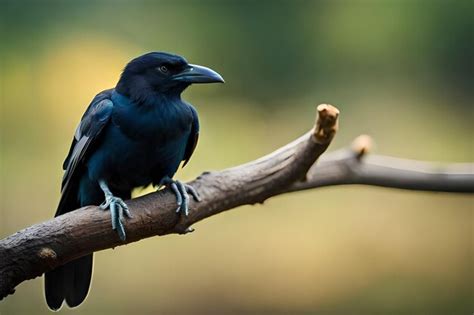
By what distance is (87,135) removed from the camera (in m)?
2.75

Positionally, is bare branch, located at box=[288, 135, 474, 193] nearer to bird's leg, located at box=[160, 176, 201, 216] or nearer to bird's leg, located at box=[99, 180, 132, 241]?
bird's leg, located at box=[160, 176, 201, 216]

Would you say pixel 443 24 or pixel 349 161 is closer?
pixel 349 161

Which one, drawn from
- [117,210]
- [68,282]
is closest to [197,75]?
[117,210]

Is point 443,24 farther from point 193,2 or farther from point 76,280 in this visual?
point 76,280

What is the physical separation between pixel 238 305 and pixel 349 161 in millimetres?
1910

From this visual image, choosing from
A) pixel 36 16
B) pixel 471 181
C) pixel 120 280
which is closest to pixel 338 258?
pixel 120 280

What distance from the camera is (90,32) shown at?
500 centimetres

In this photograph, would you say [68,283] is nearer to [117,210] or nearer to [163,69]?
[117,210]

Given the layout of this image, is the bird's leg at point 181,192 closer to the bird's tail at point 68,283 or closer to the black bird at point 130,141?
the black bird at point 130,141

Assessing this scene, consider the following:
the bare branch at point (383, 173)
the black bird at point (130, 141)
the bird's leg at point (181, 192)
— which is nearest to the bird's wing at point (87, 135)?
the black bird at point (130, 141)

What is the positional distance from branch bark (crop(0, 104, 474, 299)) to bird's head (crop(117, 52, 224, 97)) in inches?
14.0

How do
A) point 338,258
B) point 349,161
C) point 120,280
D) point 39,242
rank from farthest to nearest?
A: point 338,258 → point 120,280 → point 349,161 → point 39,242

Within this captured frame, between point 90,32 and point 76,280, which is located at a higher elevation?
point 90,32

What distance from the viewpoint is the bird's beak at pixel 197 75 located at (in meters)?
2.78
